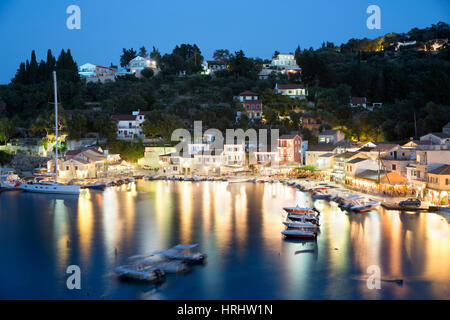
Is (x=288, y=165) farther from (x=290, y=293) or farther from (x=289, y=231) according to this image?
(x=290, y=293)

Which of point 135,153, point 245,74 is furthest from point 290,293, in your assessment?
point 245,74

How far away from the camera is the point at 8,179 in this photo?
23.5m

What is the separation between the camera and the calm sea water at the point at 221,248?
1021 centimetres

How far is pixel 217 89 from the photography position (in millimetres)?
37500

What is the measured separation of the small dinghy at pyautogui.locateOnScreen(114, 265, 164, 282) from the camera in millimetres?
10453

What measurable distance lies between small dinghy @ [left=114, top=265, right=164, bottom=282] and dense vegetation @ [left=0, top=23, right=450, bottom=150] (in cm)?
1799

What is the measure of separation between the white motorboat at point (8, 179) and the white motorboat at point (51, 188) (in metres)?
0.87

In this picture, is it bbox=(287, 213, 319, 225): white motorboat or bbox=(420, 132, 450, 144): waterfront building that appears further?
bbox=(420, 132, 450, 144): waterfront building

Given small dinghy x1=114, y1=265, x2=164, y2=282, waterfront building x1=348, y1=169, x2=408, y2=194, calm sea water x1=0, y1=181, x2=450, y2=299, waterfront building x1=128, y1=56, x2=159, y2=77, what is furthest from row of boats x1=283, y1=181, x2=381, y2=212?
waterfront building x1=128, y1=56, x2=159, y2=77

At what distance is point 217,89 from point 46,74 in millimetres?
14501

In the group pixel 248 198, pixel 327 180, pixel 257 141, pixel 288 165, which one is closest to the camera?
pixel 248 198

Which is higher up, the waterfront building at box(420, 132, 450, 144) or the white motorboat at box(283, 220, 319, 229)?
the waterfront building at box(420, 132, 450, 144)

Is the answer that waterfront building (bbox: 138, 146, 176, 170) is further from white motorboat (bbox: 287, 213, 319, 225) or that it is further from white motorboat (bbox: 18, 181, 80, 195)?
white motorboat (bbox: 287, 213, 319, 225)

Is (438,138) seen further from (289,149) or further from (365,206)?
(289,149)
